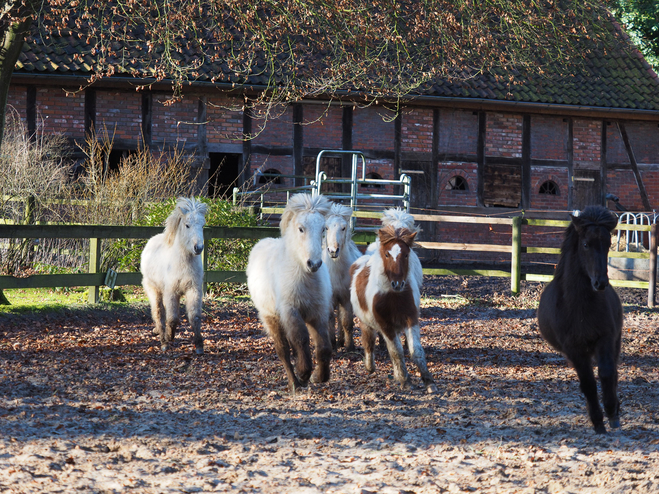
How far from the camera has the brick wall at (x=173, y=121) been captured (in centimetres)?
1705

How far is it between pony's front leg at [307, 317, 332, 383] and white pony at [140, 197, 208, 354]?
2.05 m

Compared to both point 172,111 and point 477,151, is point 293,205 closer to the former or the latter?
point 172,111

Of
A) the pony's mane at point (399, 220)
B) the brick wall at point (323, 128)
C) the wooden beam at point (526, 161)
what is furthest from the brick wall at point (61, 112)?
the pony's mane at point (399, 220)

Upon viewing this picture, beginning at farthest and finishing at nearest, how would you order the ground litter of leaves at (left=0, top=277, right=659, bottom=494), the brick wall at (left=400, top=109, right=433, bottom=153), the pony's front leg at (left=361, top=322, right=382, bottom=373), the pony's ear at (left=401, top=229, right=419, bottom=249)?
the brick wall at (left=400, top=109, right=433, bottom=153) → the pony's front leg at (left=361, top=322, right=382, bottom=373) → the pony's ear at (left=401, top=229, right=419, bottom=249) → the ground litter of leaves at (left=0, top=277, right=659, bottom=494)

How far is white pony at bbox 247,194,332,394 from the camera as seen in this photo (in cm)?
599

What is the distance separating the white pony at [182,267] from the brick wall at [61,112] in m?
9.45

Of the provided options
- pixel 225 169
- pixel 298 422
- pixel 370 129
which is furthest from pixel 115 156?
pixel 298 422

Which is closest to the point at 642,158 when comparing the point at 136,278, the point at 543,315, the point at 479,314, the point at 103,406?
the point at 479,314

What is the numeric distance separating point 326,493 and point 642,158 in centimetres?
1983

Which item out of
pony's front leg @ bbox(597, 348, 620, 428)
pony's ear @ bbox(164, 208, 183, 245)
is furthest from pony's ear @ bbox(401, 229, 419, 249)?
pony's ear @ bbox(164, 208, 183, 245)

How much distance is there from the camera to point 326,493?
12.3ft

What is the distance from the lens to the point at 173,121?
1723 cm

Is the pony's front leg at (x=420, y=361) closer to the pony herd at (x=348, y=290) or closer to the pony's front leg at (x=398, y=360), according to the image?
the pony herd at (x=348, y=290)

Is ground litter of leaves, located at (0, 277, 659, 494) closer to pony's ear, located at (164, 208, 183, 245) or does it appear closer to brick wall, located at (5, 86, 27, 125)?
pony's ear, located at (164, 208, 183, 245)
